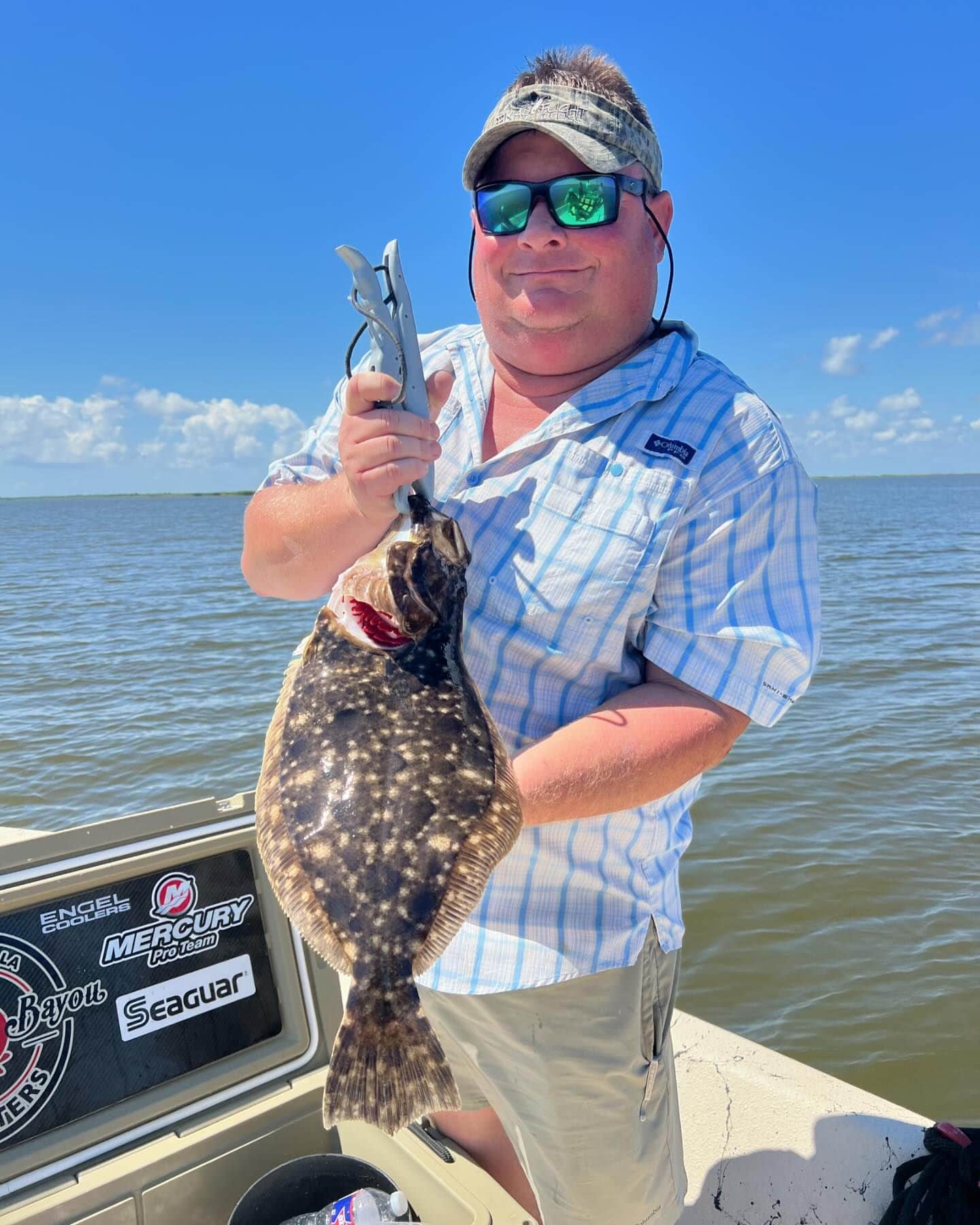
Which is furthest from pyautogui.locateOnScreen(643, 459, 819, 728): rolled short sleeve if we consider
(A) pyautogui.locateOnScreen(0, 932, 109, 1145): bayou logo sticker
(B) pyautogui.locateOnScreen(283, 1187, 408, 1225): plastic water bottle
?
(A) pyautogui.locateOnScreen(0, 932, 109, 1145): bayou logo sticker

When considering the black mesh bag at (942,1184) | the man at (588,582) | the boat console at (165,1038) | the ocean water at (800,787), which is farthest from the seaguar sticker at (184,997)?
the ocean water at (800,787)

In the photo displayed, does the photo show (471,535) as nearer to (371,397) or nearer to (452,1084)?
(371,397)

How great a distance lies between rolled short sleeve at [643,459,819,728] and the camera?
7.00 ft

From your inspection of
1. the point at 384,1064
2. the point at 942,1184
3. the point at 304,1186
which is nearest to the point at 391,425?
the point at 384,1064

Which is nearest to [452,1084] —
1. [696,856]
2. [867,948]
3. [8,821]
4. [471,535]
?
[471,535]

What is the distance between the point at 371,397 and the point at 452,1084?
131 cm

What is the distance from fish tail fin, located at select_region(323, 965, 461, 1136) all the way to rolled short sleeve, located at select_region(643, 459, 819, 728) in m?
1.00

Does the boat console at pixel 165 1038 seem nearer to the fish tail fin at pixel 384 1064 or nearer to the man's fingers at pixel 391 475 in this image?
the fish tail fin at pixel 384 1064

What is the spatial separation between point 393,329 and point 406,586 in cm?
51

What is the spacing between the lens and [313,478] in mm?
2416

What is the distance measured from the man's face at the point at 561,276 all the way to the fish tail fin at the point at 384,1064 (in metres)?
1.56

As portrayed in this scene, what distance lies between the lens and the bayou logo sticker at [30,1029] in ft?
8.12

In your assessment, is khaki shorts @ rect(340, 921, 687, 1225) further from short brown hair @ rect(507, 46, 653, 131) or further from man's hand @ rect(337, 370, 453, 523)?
short brown hair @ rect(507, 46, 653, 131)

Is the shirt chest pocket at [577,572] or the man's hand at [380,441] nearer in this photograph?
the man's hand at [380,441]
